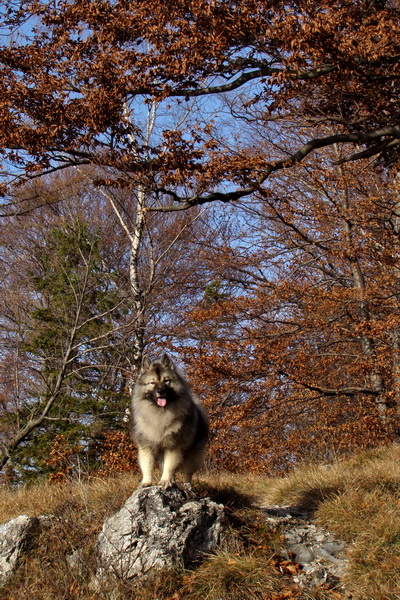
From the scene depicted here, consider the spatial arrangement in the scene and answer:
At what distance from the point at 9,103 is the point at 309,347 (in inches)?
342

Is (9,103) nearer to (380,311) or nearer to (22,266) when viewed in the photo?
(380,311)

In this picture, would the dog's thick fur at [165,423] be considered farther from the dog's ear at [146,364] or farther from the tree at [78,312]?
the tree at [78,312]

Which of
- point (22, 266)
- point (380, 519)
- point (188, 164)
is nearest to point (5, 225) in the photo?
point (22, 266)

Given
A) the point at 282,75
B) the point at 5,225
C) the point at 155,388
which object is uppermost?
the point at 5,225

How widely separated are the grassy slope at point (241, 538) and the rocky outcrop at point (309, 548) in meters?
0.12

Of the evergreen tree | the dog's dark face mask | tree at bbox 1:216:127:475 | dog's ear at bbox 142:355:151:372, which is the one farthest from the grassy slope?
tree at bbox 1:216:127:475

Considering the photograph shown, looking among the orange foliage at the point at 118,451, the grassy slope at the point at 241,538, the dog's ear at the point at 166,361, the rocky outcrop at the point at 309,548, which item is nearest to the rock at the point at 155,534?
the grassy slope at the point at 241,538

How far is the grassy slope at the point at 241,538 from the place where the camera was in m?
4.73

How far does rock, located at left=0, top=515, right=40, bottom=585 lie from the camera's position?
5.37 metres

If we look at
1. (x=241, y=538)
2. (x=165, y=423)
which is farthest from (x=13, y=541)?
(x=241, y=538)

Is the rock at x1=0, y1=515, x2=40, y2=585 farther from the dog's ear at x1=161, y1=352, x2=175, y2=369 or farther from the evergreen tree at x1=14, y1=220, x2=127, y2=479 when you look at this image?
the evergreen tree at x1=14, y1=220, x2=127, y2=479

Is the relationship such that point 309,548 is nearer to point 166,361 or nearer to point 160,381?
point 160,381

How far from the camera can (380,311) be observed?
14.8 metres

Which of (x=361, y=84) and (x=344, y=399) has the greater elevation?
(x=361, y=84)
